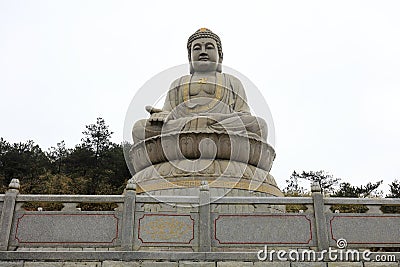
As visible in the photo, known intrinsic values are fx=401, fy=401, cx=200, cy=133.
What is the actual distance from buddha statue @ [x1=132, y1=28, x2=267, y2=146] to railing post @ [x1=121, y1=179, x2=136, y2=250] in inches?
109

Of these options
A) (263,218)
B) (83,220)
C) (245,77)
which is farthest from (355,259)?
(245,77)

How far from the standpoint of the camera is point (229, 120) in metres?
7.96

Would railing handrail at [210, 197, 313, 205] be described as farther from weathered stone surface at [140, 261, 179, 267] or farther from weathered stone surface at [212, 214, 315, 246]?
weathered stone surface at [140, 261, 179, 267]

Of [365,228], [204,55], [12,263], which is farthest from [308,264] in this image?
[204,55]

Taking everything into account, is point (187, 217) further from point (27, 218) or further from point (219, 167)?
point (219, 167)

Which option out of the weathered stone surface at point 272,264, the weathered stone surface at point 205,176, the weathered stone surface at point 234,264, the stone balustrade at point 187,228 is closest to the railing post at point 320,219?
the stone balustrade at point 187,228

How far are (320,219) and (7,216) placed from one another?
3.95 meters

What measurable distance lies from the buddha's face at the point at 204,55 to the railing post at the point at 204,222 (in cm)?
520

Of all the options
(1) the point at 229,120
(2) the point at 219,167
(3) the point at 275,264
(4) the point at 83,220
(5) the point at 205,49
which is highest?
(5) the point at 205,49

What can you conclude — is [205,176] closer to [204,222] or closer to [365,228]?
[204,222]

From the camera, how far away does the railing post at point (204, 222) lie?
193 inches

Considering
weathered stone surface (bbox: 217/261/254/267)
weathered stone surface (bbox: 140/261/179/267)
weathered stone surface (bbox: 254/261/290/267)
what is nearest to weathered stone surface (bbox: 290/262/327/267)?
weathered stone surface (bbox: 254/261/290/267)

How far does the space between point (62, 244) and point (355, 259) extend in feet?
11.9

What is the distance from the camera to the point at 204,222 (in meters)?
5.02
